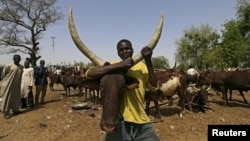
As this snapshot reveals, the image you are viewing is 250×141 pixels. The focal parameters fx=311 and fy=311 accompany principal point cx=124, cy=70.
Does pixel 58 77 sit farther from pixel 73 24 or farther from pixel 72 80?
pixel 73 24

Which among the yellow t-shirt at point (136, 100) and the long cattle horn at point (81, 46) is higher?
the long cattle horn at point (81, 46)

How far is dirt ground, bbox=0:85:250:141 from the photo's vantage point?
775 cm

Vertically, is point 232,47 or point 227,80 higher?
point 232,47

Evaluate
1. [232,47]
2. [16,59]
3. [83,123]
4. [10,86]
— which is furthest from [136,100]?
[232,47]

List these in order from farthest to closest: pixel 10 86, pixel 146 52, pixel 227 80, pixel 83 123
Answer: pixel 227 80 → pixel 10 86 → pixel 83 123 → pixel 146 52

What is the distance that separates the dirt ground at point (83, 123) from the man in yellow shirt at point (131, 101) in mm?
4337

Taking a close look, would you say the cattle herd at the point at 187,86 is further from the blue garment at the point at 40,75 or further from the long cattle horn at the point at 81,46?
the long cattle horn at the point at 81,46

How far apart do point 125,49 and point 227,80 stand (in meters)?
9.70

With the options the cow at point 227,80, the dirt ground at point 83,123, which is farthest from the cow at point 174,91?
the cow at point 227,80

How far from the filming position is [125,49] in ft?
10.9

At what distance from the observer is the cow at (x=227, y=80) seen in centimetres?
1173

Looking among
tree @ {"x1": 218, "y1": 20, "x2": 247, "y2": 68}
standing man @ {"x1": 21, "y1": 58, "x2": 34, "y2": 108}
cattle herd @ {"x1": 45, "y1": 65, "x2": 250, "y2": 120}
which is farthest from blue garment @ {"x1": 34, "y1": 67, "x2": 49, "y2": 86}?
tree @ {"x1": 218, "y1": 20, "x2": 247, "y2": 68}

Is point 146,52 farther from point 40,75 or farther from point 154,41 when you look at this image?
point 40,75

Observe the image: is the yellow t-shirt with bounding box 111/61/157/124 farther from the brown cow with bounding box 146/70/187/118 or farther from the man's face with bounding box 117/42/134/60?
the brown cow with bounding box 146/70/187/118
